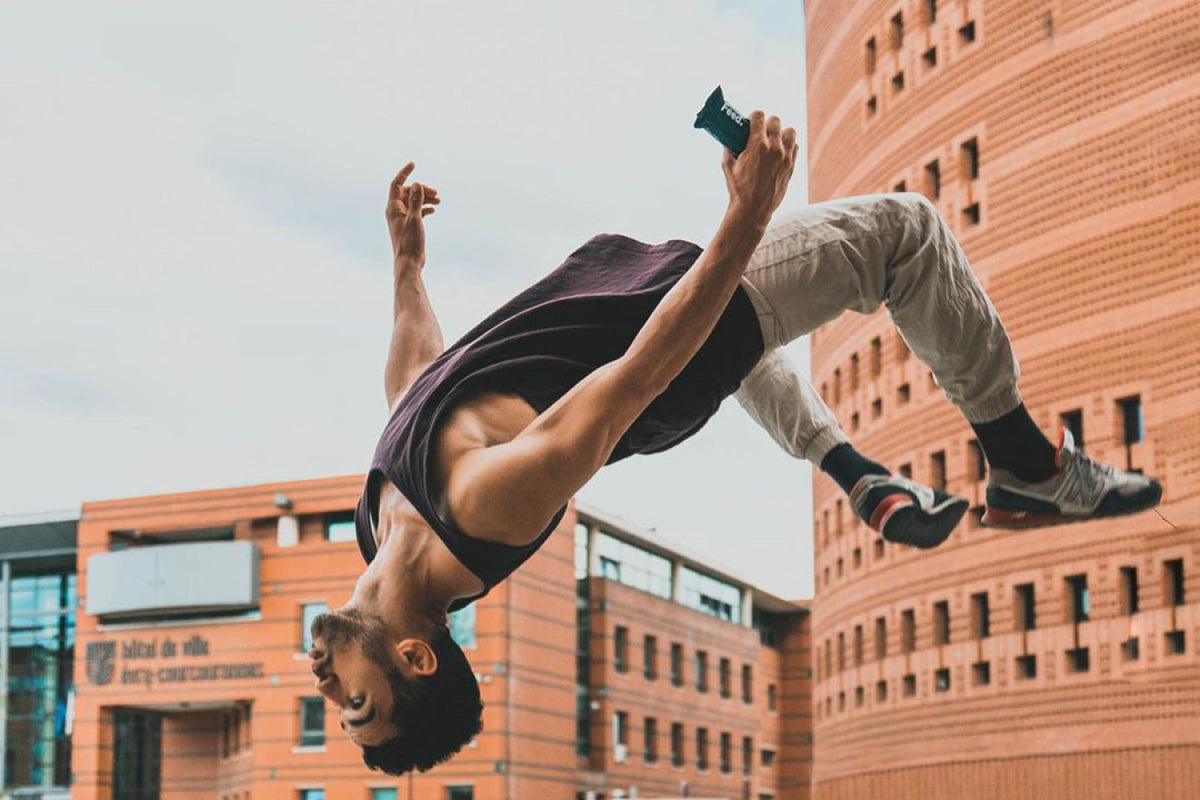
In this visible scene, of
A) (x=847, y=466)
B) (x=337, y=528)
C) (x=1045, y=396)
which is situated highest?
(x=337, y=528)

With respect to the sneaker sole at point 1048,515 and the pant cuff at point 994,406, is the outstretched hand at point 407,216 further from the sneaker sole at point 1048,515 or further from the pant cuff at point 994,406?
the sneaker sole at point 1048,515

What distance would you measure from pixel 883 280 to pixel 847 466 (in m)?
0.85

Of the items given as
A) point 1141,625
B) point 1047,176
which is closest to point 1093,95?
point 1047,176

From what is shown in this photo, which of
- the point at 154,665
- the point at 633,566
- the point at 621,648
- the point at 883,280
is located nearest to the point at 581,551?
the point at 621,648

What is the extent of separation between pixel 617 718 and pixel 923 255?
41642mm

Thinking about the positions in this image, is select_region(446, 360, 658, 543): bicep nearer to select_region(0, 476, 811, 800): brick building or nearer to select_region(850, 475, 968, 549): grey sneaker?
select_region(850, 475, 968, 549): grey sneaker

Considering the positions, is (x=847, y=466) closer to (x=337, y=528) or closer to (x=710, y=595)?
(x=337, y=528)

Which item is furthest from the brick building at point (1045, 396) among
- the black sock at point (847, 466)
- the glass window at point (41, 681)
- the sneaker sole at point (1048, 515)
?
the glass window at point (41, 681)

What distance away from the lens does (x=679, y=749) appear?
163 feet

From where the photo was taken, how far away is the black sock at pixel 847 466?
505 cm

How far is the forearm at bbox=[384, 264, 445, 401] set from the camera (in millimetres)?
4816

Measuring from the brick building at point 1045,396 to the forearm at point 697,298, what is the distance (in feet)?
58.2

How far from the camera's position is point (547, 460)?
12.0ft

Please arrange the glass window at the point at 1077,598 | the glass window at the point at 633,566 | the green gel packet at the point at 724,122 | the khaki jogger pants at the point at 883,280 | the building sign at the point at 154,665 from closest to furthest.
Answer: the green gel packet at the point at 724,122, the khaki jogger pants at the point at 883,280, the glass window at the point at 1077,598, the building sign at the point at 154,665, the glass window at the point at 633,566
